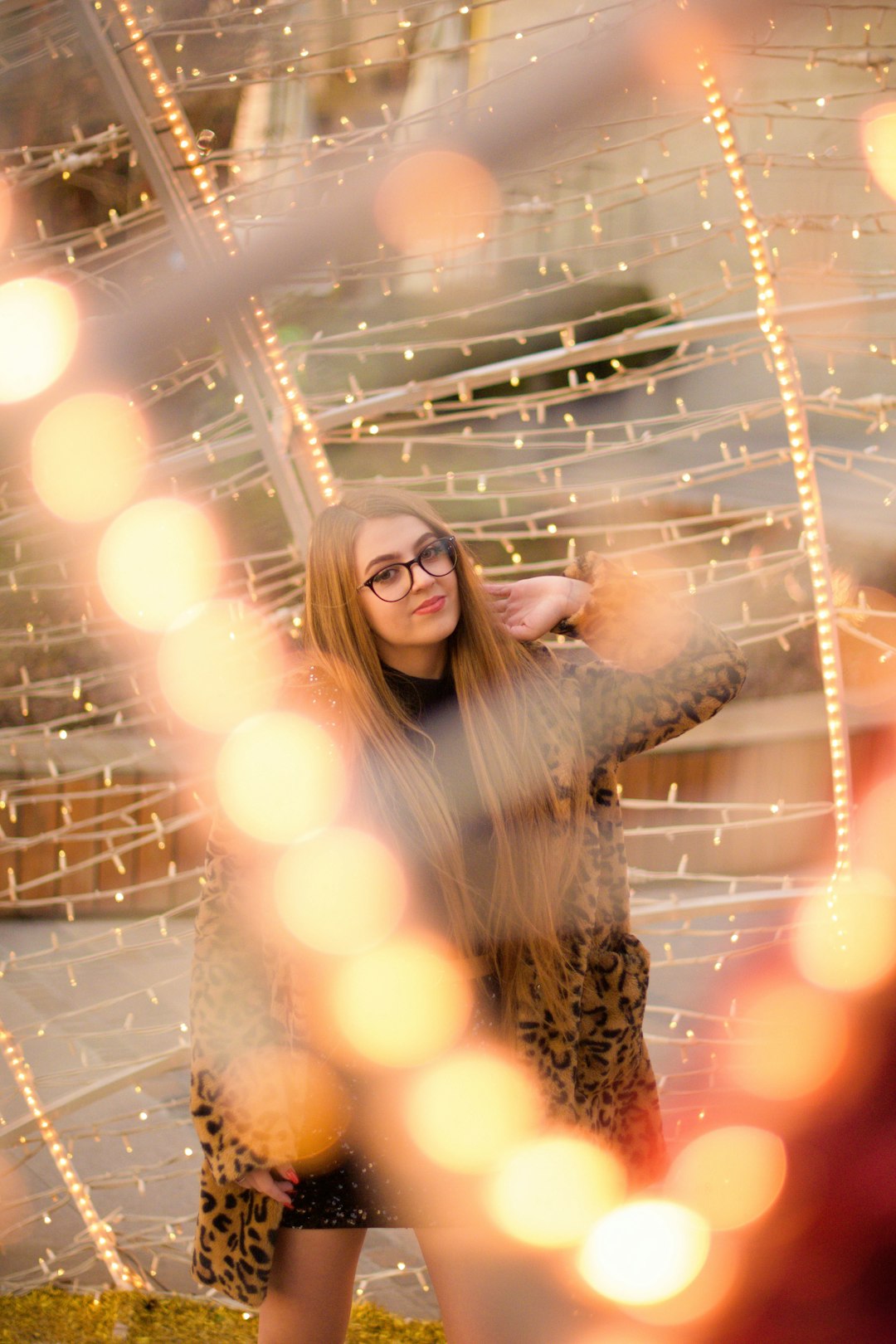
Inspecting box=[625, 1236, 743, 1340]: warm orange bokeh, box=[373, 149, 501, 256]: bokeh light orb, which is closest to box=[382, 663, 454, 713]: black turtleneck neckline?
box=[373, 149, 501, 256]: bokeh light orb

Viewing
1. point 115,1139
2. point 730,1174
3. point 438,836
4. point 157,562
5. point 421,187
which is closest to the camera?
point 421,187

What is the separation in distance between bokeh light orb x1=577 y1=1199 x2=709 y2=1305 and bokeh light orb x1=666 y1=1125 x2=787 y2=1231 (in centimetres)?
4

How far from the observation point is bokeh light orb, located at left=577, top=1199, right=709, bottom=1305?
1.50 m

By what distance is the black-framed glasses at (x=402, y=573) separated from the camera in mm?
1072

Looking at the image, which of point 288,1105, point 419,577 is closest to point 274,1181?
point 288,1105

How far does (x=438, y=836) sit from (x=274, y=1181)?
1.18ft

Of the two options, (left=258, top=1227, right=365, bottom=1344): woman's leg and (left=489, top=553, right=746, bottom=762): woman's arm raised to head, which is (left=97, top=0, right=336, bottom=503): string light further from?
(left=258, top=1227, right=365, bottom=1344): woman's leg

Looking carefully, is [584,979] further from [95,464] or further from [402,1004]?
[95,464]

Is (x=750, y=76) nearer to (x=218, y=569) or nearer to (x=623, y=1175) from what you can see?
(x=218, y=569)

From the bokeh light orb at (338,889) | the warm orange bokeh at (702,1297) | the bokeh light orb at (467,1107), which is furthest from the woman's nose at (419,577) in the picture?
the warm orange bokeh at (702,1297)

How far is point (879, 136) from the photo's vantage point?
1.19 m

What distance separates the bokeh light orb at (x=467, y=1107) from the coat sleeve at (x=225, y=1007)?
15 cm

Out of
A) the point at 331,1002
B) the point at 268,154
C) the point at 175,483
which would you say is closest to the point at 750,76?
the point at 268,154

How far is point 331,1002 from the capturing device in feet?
3.58
